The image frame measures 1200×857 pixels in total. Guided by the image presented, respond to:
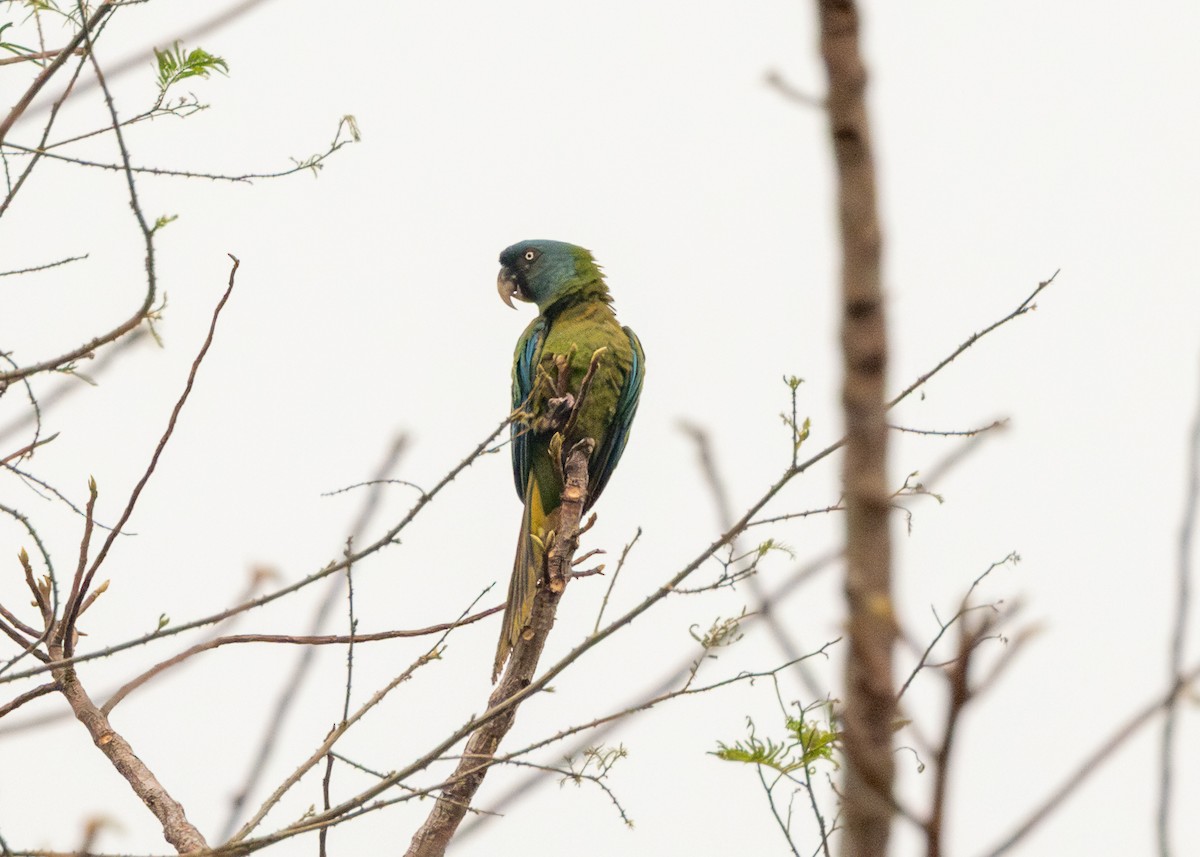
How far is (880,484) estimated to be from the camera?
0.88 meters

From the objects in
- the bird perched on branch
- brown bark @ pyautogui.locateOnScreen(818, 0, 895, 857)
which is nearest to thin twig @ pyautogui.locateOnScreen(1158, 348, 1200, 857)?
brown bark @ pyautogui.locateOnScreen(818, 0, 895, 857)

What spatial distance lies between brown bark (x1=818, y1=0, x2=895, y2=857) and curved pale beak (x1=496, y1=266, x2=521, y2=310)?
19.6ft

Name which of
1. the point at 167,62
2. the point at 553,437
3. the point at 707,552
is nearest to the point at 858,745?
the point at 707,552

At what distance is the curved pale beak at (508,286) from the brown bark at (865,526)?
5.99 m

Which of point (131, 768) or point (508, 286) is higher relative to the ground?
point (508, 286)

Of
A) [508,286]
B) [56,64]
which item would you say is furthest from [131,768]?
[508,286]

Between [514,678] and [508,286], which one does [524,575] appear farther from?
[508,286]

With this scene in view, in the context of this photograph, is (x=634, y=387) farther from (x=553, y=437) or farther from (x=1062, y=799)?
(x=1062, y=799)

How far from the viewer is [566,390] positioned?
558cm

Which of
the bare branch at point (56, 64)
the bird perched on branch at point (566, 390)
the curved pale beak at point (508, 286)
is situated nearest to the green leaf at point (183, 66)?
the bare branch at point (56, 64)

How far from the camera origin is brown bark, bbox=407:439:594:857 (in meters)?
3.77

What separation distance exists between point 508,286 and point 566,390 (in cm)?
148

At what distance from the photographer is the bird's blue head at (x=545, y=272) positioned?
20.8 ft

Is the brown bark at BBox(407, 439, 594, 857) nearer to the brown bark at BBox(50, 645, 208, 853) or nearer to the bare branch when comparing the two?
the brown bark at BBox(50, 645, 208, 853)
